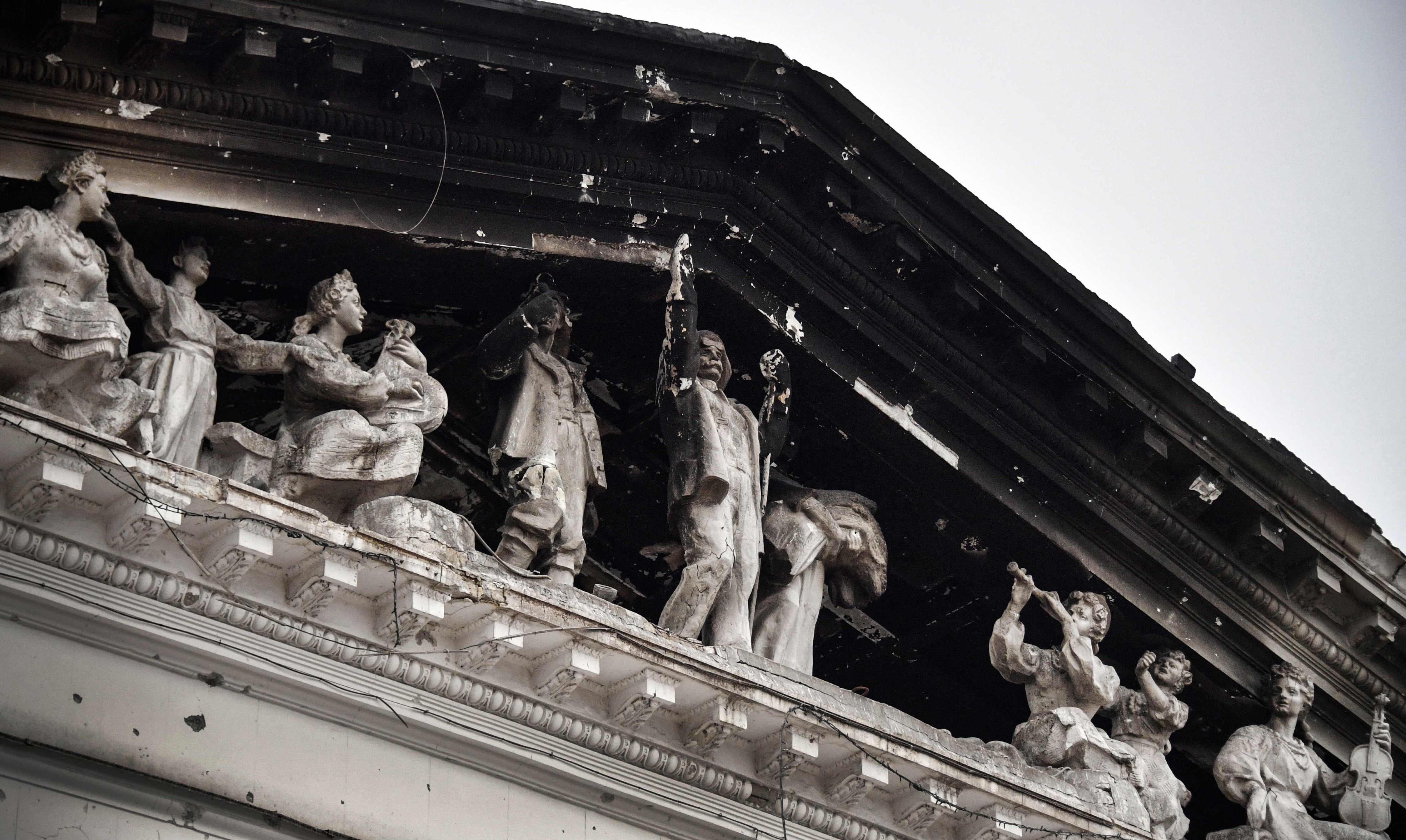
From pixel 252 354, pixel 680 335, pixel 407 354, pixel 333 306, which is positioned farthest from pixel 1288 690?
pixel 252 354

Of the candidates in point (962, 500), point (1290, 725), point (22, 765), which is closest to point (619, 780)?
point (22, 765)

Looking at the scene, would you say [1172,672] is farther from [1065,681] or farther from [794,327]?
[794,327]

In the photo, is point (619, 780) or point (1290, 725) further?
point (1290, 725)

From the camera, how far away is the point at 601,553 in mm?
12586

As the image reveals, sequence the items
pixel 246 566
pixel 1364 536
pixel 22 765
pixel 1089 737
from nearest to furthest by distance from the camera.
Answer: pixel 22 765 < pixel 246 566 < pixel 1089 737 < pixel 1364 536

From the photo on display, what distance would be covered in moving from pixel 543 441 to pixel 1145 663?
3.99 m

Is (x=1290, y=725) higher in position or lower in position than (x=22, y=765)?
higher

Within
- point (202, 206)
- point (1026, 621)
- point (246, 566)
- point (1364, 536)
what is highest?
point (1364, 536)

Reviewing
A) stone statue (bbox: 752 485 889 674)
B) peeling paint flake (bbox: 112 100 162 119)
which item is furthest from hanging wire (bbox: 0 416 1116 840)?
peeling paint flake (bbox: 112 100 162 119)

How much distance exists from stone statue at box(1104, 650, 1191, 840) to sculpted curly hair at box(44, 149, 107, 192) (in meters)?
5.77

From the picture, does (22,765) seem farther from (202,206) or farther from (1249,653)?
(1249,653)

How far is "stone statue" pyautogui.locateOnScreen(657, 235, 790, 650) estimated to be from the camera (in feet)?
35.6

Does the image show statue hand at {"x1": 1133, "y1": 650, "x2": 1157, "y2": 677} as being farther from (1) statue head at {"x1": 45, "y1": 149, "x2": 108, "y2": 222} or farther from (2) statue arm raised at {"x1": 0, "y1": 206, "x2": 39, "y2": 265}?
(2) statue arm raised at {"x1": 0, "y1": 206, "x2": 39, "y2": 265}

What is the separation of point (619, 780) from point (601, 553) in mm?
2749
